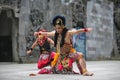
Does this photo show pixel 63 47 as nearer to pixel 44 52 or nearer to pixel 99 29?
pixel 44 52

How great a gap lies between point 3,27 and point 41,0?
2.57m

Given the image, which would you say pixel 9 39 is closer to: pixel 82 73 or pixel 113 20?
pixel 113 20

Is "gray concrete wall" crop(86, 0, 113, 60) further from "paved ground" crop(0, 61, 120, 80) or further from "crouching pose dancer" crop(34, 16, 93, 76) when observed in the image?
"crouching pose dancer" crop(34, 16, 93, 76)

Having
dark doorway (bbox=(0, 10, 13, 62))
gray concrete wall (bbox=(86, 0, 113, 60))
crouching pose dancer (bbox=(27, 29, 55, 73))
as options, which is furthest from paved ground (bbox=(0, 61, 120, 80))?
gray concrete wall (bbox=(86, 0, 113, 60))

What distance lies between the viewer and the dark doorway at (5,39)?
19.1 meters

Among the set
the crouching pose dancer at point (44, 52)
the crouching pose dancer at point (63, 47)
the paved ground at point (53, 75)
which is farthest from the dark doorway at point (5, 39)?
the crouching pose dancer at point (63, 47)

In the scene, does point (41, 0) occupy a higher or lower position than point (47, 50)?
higher

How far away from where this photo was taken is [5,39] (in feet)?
63.7

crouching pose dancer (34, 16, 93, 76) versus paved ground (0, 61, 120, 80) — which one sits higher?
crouching pose dancer (34, 16, 93, 76)

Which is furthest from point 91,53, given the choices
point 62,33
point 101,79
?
point 101,79

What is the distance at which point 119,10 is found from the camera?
84.8 feet

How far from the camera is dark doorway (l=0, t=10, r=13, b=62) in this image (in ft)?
62.8

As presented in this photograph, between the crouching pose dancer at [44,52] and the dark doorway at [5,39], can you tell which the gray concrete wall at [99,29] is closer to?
the dark doorway at [5,39]

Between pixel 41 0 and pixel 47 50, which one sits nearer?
pixel 47 50
